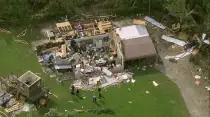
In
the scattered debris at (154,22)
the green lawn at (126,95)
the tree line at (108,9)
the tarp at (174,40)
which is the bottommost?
the green lawn at (126,95)

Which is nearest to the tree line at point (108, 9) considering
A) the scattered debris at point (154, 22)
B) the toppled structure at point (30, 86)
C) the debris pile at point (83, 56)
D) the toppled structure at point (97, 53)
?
the scattered debris at point (154, 22)

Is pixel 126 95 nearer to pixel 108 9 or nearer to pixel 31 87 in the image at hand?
pixel 31 87

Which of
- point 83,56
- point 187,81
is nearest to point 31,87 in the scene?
point 83,56

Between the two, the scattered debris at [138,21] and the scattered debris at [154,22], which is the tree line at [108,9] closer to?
the scattered debris at [154,22]

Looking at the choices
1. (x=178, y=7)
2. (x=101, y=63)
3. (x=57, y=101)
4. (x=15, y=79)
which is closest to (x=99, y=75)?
(x=101, y=63)

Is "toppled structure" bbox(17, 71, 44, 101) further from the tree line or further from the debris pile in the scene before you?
the tree line
